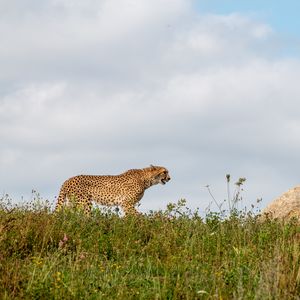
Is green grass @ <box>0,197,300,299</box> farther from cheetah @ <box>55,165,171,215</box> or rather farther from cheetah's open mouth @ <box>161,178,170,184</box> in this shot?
cheetah's open mouth @ <box>161,178,170,184</box>

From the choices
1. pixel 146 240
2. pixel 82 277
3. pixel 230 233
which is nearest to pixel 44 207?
pixel 146 240

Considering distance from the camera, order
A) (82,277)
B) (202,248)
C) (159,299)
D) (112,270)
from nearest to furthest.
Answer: (159,299)
(82,277)
(112,270)
(202,248)

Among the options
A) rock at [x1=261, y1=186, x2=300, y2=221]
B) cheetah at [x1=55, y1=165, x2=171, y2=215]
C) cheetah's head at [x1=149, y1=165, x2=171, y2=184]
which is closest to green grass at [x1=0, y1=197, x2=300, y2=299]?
rock at [x1=261, y1=186, x2=300, y2=221]

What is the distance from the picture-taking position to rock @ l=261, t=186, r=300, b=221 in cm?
1341

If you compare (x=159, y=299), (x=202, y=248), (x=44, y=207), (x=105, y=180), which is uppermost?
(x=105, y=180)

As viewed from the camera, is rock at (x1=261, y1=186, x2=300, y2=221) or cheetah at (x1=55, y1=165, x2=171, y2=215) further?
cheetah at (x1=55, y1=165, x2=171, y2=215)

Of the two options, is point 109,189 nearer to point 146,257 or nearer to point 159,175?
point 159,175

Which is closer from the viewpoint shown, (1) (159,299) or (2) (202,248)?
(1) (159,299)

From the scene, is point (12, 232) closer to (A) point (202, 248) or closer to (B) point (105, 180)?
(A) point (202, 248)

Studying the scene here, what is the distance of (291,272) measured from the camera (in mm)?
6754

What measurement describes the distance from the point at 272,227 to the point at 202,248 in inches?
75.3

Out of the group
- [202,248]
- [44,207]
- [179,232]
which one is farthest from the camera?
[44,207]

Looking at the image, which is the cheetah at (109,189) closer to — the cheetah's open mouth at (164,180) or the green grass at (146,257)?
the cheetah's open mouth at (164,180)

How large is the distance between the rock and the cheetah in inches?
202
